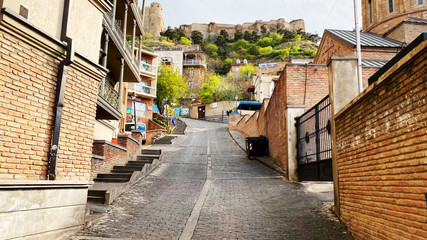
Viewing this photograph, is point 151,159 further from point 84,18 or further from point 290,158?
point 84,18

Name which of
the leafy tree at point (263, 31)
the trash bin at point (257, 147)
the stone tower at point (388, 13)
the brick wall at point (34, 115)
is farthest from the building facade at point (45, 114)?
the leafy tree at point (263, 31)

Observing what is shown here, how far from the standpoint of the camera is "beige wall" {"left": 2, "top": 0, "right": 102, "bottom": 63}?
5.36 metres

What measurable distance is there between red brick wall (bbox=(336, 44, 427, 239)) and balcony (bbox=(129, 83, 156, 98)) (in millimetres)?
30849

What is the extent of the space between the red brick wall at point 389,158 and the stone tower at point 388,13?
23251 millimetres

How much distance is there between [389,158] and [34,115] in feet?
18.3

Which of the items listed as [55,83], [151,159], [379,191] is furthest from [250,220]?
[151,159]

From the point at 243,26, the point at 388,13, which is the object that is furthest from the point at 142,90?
the point at 243,26

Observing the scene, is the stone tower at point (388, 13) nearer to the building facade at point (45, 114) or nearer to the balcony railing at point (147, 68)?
the balcony railing at point (147, 68)

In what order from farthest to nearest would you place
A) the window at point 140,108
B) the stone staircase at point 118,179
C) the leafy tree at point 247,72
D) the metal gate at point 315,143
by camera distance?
the leafy tree at point 247,72, the window at point 140,108, the metal gate at point 315,143, the stone staircase at point 118,179

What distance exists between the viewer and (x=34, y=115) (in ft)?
17.3

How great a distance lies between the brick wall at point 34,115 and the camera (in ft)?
15.7

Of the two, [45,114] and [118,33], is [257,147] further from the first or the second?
[45,114]

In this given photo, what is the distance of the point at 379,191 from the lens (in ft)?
15.5

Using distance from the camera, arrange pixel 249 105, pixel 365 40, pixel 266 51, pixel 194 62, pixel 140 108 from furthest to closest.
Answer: pixel 266 51, pixel 194 62, pixel 249 105, pixel 140 108, pixel 365 40
